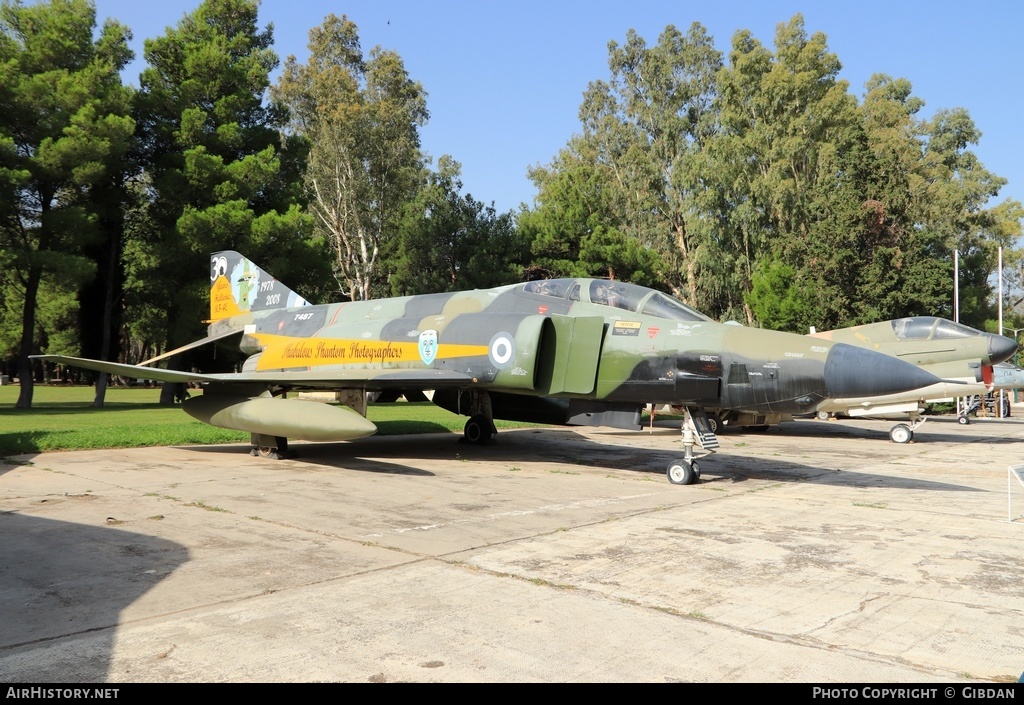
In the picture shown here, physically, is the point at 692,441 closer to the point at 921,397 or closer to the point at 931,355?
the point at 921,397

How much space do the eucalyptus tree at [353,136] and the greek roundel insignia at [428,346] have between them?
2706 centimetres

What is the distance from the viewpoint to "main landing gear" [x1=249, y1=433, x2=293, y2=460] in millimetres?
11469

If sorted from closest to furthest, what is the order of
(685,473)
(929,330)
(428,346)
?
(685,473) → (428,346) → (929,330)

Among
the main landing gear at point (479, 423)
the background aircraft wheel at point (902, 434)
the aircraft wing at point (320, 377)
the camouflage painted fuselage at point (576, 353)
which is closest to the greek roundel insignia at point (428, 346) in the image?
the camouflage painted fuselage at point (576, 353)

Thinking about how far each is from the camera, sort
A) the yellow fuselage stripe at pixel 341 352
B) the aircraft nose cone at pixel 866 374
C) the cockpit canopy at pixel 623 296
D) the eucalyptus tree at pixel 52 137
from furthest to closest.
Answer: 1. the eucalyptus tree at pixel 52 137
2. the yellow fuselage stripe at pixel 341 352
3. the cockpit canopy at pixel 623 296
4. the aircraft nose cone at pixel 866 374

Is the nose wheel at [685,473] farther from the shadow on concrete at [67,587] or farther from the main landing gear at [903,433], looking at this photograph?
the main landing gear at [903,433]

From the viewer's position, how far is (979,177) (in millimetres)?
51844

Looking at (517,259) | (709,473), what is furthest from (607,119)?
(709,473)

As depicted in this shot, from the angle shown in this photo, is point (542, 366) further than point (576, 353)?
Yes

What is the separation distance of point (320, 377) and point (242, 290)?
642cm

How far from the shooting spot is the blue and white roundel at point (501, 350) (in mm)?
10116

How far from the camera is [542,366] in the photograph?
10.1 metres

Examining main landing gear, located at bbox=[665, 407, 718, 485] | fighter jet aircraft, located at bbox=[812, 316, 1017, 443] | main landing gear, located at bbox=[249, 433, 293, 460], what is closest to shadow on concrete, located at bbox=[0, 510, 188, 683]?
main landing gear, located at bbox=[249, 433, 293, 460]
